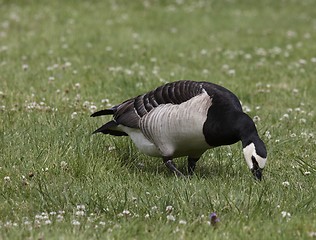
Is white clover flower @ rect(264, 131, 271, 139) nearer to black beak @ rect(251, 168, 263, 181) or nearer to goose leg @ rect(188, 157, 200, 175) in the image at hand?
goose leg @ rect(188, 157, 200, 175)

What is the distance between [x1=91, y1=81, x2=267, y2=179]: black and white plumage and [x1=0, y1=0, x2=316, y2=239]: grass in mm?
281

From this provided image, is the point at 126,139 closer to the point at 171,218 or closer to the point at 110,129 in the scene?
the point at 110,129

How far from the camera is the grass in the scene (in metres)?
6.12

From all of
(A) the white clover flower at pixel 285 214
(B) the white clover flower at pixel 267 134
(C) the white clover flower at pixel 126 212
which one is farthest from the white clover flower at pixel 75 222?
(B) the white clover flower at pixel 267 134

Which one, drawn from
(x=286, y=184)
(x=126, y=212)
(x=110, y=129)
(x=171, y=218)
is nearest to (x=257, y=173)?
(x=286, y=184)

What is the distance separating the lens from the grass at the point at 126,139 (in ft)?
20.1

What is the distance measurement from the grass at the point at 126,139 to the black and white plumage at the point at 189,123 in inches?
11.1

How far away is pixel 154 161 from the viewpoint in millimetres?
8414

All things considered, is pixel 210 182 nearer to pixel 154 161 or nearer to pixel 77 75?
pixel 154 161

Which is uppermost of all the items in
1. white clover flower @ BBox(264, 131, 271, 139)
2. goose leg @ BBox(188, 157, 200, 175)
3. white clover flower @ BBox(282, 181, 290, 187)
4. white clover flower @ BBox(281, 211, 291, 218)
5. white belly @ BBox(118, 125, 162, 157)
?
white clover flower @ BBox(281, 211, 291, 218)

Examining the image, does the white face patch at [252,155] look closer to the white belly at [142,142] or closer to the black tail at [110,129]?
the white belly at [142,142]

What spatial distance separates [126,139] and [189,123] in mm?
1547

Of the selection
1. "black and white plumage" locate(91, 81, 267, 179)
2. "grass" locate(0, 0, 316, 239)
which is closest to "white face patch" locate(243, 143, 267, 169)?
"black and white plumage" locate(91, 81, 267, 179)

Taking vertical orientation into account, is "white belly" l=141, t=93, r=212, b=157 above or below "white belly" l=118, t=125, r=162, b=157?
above
